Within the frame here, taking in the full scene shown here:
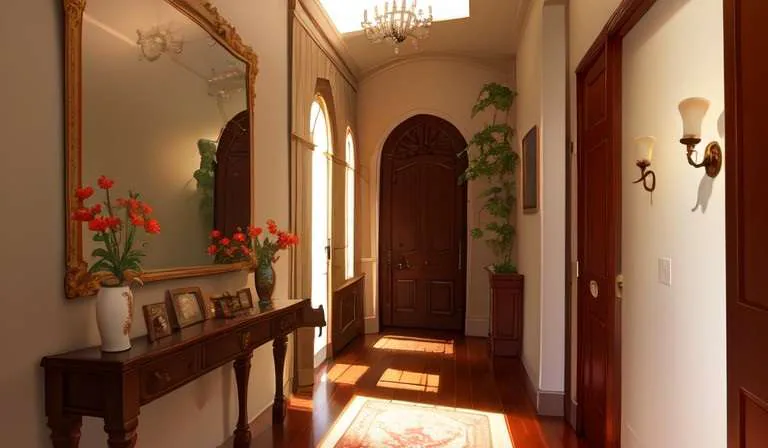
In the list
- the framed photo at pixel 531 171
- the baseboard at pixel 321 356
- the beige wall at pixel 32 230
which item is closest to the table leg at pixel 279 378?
the beige wall at pixel 32 230

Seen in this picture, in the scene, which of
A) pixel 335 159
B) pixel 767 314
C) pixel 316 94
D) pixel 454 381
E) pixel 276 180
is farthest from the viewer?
pixel 335 159

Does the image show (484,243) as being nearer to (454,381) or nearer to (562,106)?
(454,381)

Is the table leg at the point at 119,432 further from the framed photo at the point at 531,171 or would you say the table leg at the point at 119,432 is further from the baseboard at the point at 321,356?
the framed photo at the point at 531,171

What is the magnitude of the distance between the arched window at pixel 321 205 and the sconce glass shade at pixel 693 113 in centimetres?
350

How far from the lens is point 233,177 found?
2811 mm

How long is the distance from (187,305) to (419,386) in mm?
2346

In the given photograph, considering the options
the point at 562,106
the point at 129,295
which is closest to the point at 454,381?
the point at 562,106

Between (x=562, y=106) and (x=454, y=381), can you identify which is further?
(x=454, y=381)

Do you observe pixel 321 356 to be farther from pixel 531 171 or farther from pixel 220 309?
pixel 531 171

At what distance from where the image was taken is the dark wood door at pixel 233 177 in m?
2.69

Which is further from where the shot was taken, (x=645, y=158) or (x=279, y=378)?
(x=279, y=378)

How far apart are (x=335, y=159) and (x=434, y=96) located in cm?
181

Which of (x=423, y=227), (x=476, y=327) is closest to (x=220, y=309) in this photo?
(x=423, y=227)

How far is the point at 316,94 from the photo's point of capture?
4582 mm
